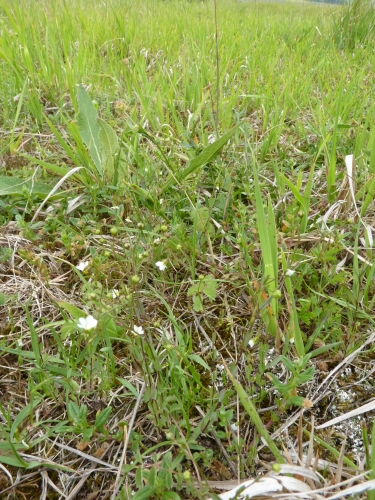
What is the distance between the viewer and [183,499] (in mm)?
975

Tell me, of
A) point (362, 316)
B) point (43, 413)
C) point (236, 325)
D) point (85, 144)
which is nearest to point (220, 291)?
point (236, 325)

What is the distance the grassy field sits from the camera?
105 cm

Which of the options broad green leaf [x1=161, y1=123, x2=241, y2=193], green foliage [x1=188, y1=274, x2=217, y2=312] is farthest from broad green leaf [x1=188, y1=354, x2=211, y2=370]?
broad green leaf [x1=161, y1=123, x2=241, y2=193]

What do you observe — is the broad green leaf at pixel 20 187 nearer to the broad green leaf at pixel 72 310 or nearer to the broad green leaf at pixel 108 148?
the broad green leaf at pixel 108 148

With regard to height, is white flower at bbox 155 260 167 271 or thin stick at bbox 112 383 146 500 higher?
white flower at bbox 155 260 167 271

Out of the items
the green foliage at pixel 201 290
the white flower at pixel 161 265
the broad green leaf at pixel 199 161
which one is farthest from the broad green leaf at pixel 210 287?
the broad green leaf at pixel 199 161

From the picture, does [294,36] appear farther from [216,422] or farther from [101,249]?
[216,422]

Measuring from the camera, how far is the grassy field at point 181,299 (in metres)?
1.05

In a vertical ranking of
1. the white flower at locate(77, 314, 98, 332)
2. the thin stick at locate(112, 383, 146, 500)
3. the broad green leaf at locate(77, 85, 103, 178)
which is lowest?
the thin stick at locate(112, 383, 146, 500)

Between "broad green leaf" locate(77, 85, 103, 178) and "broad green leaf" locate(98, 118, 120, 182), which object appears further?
"broad green leaf" locate(77, 85, 103, 178)

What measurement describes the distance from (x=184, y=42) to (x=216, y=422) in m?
3.32

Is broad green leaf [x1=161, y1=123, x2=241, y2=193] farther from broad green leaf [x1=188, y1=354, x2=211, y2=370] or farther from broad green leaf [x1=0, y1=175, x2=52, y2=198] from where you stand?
broad green leaf [x1=188, y1=354, x2=211, y2=370]

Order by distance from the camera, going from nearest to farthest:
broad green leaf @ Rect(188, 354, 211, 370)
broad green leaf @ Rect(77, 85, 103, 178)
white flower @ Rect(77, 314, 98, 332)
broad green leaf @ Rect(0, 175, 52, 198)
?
white flower @ Rect(77, 314, 98, 332) → broad green leaf @ Rect(188, 354, 211, 370) → broad green leaf @ Rect(0, 175, 52, 198) → broad green leaf @ Rect(77, 85, 103, 178)

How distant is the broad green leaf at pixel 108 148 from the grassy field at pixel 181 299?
11 mm
